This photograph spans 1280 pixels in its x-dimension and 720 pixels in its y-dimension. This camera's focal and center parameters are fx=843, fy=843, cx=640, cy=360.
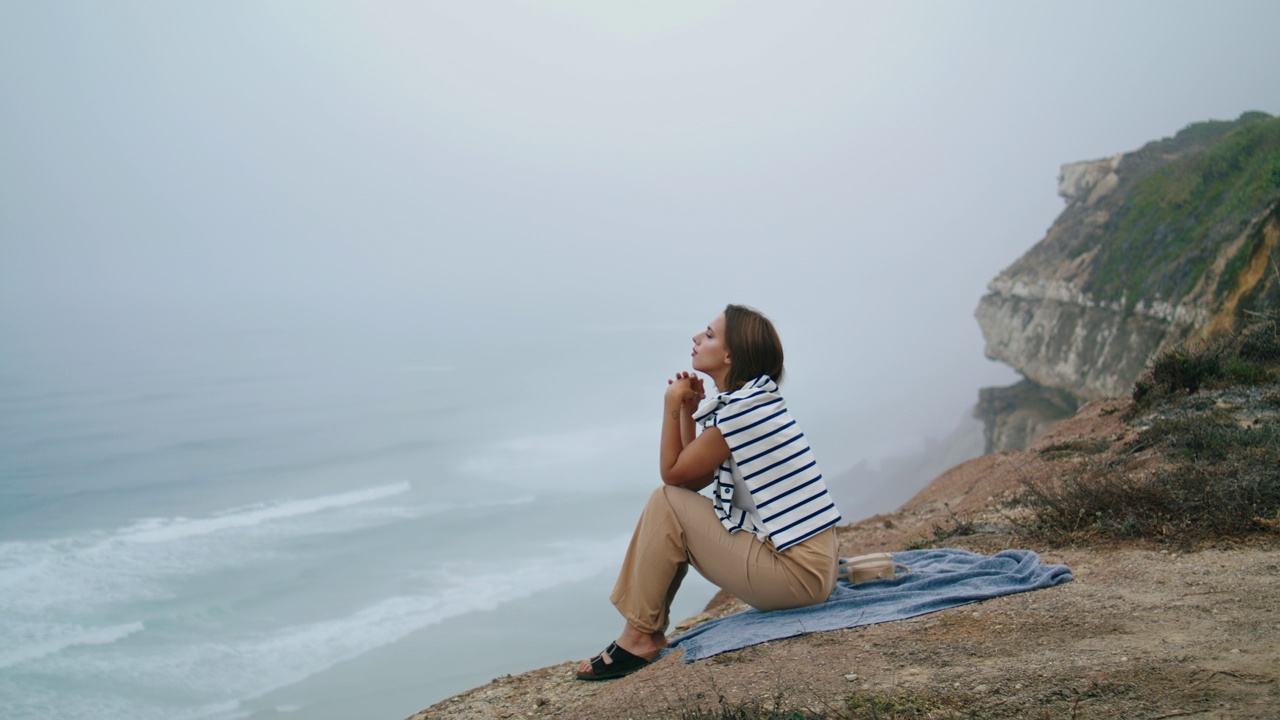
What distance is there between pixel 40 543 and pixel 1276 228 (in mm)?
37788

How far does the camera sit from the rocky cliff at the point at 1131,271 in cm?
1858

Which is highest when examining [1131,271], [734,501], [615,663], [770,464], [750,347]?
[1131,271]

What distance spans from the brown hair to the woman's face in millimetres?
25

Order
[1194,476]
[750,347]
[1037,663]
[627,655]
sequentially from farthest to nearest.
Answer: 1. [1194,476]
2. [627,655]
3. [750,347]
4. [1037,663]

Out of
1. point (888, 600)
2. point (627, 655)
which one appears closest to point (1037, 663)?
point (888, 600)

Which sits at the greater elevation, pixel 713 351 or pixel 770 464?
pixel 713 351

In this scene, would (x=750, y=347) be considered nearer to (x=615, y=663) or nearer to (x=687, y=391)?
(x=687, y=391)

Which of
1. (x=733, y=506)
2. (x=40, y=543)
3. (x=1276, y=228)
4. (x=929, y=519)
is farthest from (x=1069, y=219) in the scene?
(x=40, y=543)

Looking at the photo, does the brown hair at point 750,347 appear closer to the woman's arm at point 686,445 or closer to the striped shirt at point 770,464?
the striped shirt at point 770,464

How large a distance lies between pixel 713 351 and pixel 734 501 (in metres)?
0.73

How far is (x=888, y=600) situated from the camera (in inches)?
174

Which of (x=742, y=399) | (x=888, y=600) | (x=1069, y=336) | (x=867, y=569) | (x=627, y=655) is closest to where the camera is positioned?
(x=742, y=399)

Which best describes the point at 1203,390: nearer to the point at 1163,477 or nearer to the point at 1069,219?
the point at 1163,477

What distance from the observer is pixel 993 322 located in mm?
33375
